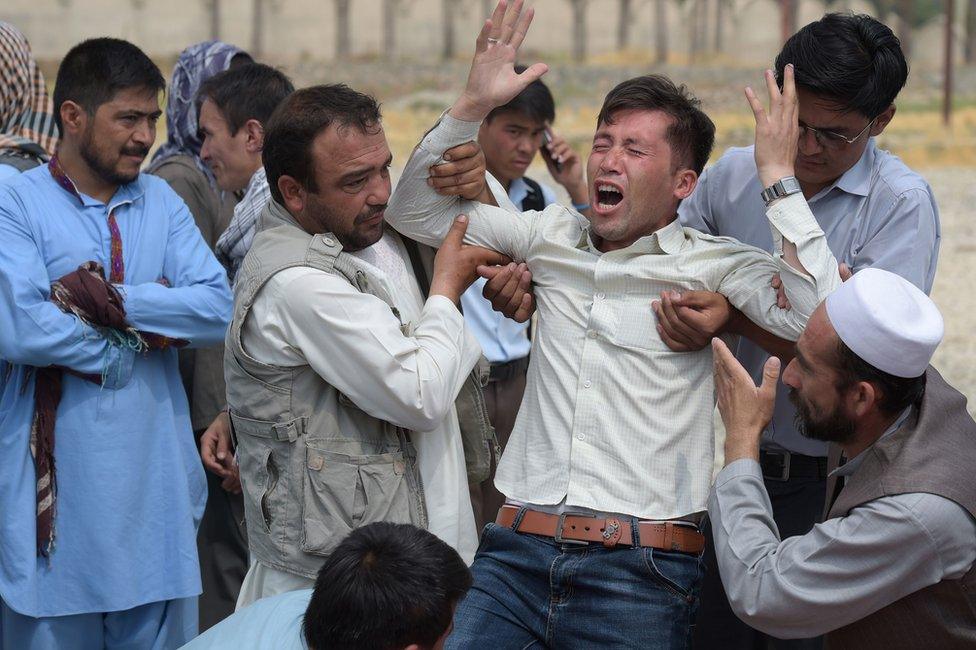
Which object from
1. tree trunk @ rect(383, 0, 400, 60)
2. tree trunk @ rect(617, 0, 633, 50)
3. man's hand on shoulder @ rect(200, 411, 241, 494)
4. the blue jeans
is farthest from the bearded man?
tree trunk @ rect(617, 0, 633, 50)

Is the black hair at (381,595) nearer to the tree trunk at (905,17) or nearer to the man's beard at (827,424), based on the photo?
the man's beard at (827,424)

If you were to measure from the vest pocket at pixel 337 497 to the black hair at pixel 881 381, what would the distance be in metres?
1.19

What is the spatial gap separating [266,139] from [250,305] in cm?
48

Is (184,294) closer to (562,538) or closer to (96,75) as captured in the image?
(96,75)

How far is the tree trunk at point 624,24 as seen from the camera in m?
32.0

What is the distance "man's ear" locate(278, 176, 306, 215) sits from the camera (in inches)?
127

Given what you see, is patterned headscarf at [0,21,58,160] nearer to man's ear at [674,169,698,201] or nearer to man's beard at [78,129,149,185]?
man's beard at [78,129,149,185]

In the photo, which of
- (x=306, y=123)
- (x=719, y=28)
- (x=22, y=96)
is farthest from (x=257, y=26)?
(x=306, y=123)

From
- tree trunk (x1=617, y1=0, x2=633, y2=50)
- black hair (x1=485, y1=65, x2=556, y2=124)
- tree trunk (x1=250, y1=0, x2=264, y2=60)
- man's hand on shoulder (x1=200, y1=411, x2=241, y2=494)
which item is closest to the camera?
man's hand on shoulder (x1=200, y1=411, x2=241, y2=494)

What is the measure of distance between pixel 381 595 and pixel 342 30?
26.8m

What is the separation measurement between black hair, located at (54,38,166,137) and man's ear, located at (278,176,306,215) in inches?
45.1

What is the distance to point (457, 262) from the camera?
332 centimetres

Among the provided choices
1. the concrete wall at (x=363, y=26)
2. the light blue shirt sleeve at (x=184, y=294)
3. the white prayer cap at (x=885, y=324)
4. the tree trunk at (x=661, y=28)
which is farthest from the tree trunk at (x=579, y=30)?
the white prayer cap at (x=885, y=324)

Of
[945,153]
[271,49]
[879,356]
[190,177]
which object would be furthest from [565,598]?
[271,49]
